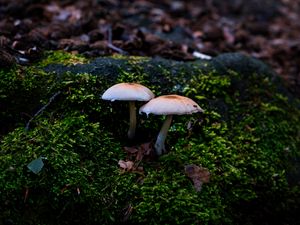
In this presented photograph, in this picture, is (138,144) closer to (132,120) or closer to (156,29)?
(132,120)

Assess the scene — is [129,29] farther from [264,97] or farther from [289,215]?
[289,215]

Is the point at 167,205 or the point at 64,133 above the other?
the point at 64,133

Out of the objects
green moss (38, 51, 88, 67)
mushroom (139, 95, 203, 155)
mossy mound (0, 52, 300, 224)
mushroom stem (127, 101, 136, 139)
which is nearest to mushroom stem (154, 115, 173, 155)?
mossy mound (0, 52, 300, 224)

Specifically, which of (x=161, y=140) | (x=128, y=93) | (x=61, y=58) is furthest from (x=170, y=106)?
(x=61, y=58)

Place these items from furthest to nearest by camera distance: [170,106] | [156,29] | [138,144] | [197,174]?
1. [156,29]
2. [138,144]
3. [197,174]
4. [170,106]

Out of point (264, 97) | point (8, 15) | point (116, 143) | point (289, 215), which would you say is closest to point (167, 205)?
point (116, 143)
